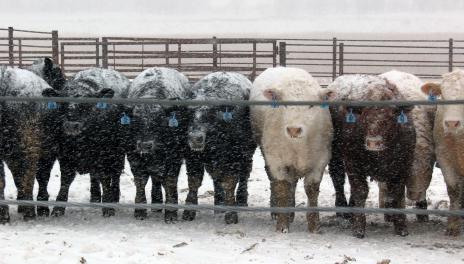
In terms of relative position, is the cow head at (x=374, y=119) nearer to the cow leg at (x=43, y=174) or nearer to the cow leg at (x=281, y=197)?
the cow leg at (x=281, y=197)

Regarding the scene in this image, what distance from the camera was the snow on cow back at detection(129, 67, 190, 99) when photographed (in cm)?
693

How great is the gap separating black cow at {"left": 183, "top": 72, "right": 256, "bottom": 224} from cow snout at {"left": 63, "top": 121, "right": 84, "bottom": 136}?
3.38ft

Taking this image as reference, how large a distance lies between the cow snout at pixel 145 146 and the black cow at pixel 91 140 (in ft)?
1.38

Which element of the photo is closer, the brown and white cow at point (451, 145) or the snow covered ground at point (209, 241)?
the snow covered ground at point (209, 241)

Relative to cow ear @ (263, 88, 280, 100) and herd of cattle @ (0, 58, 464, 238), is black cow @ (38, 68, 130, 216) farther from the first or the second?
cow ear @ (263, 88, 280, 100)

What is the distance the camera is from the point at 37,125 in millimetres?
6590

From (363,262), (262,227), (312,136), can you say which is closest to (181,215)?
(262,227)

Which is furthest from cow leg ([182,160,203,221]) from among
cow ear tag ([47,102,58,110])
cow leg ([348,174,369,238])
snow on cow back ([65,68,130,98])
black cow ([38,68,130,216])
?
cow leg ([348,174,369,238])

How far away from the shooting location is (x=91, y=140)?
270 inches

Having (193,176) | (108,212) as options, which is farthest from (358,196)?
(108,212)

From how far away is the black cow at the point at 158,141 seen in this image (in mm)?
6648

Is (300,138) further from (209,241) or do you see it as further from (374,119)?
(209,241)

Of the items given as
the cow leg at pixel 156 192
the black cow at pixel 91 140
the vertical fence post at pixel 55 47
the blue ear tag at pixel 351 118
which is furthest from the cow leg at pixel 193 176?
the vertical fence post at pixel 55 47

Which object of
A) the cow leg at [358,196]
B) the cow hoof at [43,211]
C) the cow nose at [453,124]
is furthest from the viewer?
the cow hoof at [43,211]
